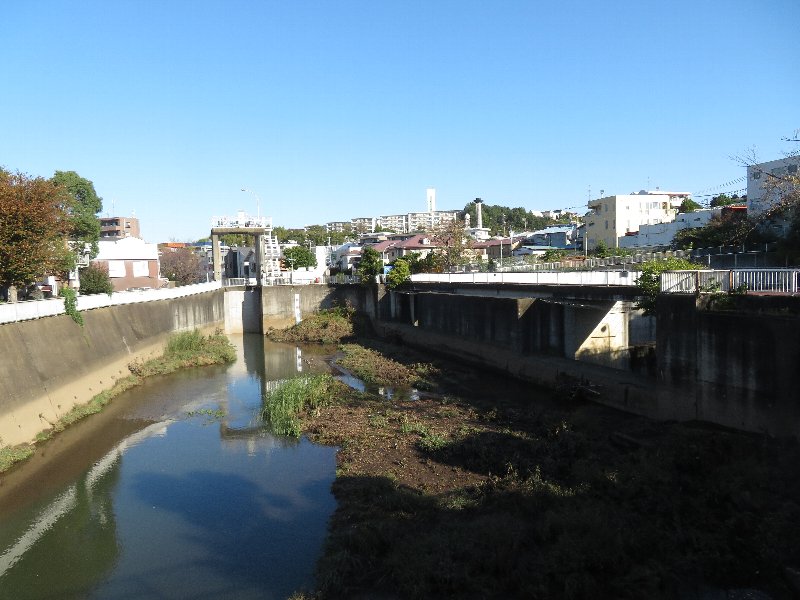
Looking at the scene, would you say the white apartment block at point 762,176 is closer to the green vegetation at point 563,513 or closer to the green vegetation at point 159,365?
the green vegetation at point 563,513

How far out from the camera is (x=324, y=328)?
4444cm

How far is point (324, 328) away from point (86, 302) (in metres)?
20.2

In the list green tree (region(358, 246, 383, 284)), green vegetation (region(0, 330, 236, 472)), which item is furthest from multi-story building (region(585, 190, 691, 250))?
green vegetation (region(0, 330, 236, 472))

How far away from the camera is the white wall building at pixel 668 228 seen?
48281 mm

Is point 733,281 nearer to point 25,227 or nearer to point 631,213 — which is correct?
point 25,227

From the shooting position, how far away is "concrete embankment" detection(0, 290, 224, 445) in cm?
1753

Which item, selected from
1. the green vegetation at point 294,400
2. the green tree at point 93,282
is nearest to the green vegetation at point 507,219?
the green tree at point 93,282

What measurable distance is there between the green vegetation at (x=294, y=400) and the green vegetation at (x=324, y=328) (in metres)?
17.9

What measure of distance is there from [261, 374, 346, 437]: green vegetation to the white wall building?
33741mm

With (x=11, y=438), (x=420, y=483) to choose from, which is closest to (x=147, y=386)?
(x=11, y=438)

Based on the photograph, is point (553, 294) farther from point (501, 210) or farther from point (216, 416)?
point (501, 210)

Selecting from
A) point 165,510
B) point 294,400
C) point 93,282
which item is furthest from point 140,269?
point 165,510

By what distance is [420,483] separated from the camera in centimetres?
1380

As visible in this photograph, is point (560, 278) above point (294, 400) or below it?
above
